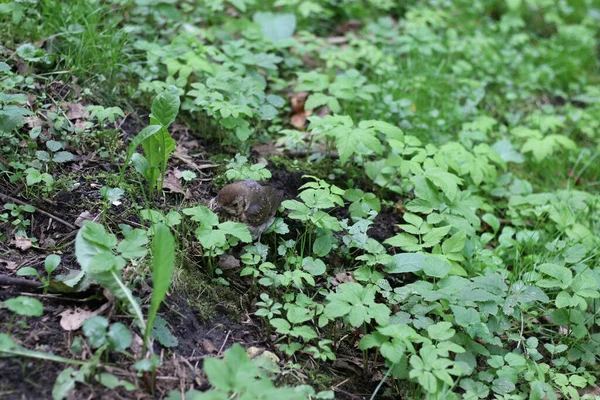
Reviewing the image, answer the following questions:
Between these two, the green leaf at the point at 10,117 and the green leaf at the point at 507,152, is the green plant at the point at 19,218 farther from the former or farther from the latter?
the green leaf at the point at 507,152

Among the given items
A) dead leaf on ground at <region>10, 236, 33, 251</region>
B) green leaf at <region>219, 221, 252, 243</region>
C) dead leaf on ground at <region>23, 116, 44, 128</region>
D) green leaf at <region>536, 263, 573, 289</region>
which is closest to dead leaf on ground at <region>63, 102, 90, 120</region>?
dead leaf on ground at <region>23, 116, 44, 128</region>

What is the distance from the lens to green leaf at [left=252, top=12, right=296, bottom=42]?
4.38 m

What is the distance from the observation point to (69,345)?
2059mm

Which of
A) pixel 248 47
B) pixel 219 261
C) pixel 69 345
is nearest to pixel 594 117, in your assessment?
pixel 248 47

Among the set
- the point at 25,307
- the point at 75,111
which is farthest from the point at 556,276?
the point at 75,111

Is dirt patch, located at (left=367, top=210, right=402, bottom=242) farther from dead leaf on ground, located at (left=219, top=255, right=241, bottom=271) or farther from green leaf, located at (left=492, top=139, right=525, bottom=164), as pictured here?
green leaf, located at (left=492, top=139, right=525, bottom=164)

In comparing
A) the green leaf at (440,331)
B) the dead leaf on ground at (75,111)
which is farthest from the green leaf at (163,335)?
the dead leaf on ground at (75,111)

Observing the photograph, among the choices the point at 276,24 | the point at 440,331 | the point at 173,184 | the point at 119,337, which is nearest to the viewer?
the point at 119,337

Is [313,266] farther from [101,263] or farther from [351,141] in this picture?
[101,263]

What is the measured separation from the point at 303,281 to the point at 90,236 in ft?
3.21

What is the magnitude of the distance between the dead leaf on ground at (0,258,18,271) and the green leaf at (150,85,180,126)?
0.85m

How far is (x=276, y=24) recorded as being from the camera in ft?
14.6

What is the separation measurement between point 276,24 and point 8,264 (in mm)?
2867

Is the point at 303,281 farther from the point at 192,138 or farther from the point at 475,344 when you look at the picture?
the point at 192,138
